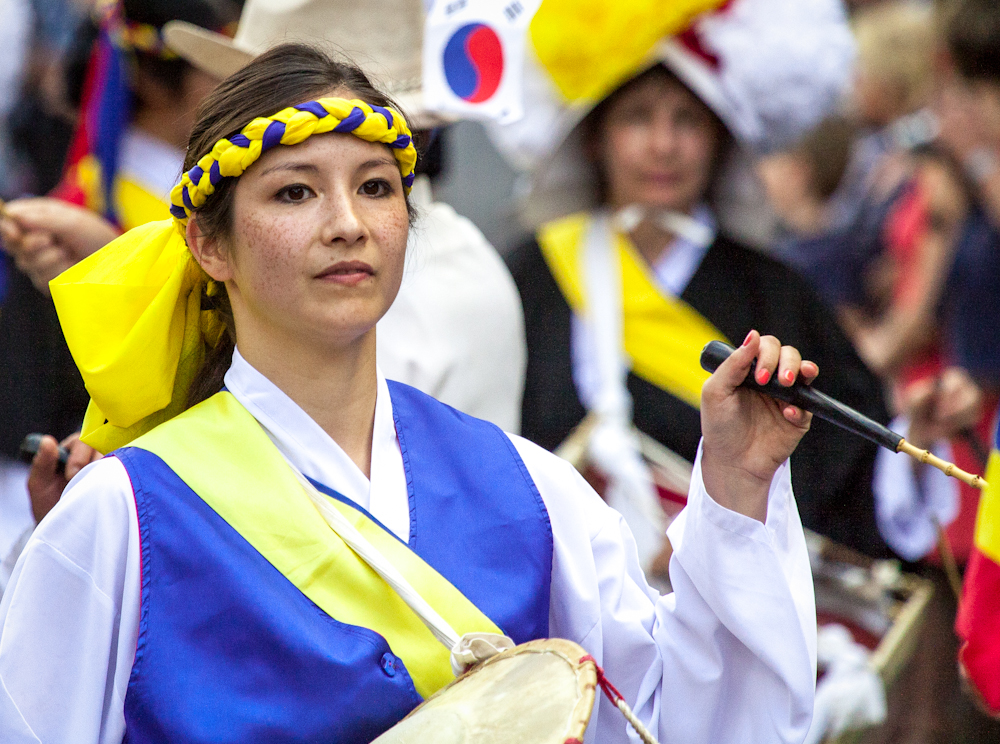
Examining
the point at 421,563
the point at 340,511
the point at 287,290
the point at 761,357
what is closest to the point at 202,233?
the point at 287,290

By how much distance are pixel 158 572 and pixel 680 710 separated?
2.58 ft

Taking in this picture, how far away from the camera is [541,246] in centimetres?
396

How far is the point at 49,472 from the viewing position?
216 cm

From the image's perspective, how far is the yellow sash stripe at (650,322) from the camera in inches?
145

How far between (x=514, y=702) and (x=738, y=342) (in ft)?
7.46

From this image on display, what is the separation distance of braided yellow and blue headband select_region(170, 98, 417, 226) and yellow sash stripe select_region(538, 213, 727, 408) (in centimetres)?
195

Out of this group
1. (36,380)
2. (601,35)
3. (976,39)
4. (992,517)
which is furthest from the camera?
(976,39)

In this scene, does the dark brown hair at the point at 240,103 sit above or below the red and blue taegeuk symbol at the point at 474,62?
below

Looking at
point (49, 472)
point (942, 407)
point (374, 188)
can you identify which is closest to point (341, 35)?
point (374, 188)

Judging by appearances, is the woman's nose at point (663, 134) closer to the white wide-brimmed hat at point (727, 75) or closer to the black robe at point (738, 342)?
the white wide-brimmed hat at point (727, 75)

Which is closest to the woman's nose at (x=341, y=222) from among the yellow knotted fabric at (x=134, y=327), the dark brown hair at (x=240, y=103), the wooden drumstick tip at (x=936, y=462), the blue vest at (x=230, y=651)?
the dark brown hair at (x=240, y=103)

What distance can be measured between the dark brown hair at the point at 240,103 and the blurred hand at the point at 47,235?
0.88 metres

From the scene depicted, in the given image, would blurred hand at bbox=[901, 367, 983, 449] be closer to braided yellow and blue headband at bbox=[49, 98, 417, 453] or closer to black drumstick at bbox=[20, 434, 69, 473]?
braided yellow and blue headband at bbox=[49, 98, 417, 453]

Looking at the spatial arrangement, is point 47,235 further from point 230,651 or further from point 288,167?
point 230,651
